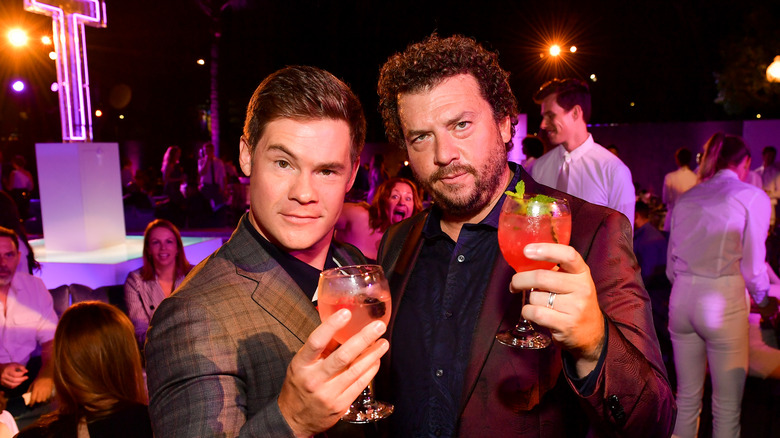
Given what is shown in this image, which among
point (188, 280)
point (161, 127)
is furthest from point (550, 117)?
point (161, 127)

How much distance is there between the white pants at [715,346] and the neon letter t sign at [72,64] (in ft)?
19.7

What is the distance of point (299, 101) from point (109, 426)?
1.93 m

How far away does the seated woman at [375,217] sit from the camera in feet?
17.5

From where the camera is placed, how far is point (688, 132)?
14570 millimetres

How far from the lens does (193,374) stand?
130 cm

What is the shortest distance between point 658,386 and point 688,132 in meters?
15.6

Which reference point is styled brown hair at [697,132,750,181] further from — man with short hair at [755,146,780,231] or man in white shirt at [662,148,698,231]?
man with short hair at [755,146,780,231]

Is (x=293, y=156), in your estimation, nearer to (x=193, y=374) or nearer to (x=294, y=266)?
(x=294, y=266)

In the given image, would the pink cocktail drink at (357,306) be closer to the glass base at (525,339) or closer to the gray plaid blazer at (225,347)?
the gray plaid blazer at (225,347)

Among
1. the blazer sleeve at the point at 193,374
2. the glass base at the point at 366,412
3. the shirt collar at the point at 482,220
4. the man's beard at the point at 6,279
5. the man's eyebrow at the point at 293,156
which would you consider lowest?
the man's beard at the point at 6,279

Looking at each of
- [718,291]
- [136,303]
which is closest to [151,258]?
[136,303]

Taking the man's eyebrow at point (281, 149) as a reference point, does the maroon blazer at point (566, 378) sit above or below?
below

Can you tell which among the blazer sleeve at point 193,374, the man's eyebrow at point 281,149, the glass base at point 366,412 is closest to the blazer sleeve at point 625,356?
the glass base at point 366,412

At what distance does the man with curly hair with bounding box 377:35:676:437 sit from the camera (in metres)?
1.30
